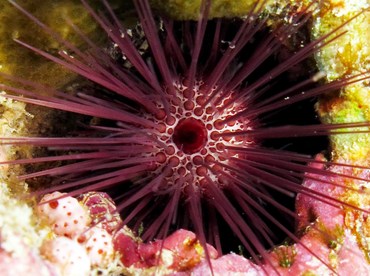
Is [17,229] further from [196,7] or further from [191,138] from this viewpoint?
[196,7]

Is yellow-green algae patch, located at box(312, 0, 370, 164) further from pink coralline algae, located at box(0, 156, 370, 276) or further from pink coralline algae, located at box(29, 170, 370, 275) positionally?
pink coralline algae, located at box(29, 170, 370, 275)

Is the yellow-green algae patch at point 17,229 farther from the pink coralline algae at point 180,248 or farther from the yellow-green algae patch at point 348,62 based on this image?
the yellow-green algae patch at point 348,62

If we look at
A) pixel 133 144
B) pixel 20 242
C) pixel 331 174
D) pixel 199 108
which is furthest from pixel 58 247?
pixel 331 174

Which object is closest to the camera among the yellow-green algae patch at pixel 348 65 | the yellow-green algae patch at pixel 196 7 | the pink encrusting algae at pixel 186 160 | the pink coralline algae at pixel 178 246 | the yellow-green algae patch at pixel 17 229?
the yellow-green algae patch at pixel 17 229

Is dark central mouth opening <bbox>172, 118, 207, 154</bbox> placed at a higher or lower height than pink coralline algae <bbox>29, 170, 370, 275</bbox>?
higher

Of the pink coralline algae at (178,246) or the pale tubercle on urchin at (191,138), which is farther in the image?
the pale tubercle on urchin at (191,138)

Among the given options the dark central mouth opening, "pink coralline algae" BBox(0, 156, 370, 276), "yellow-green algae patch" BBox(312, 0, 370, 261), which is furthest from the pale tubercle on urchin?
"yellow-green algae patch" BBox(312, 0, 370, 261)

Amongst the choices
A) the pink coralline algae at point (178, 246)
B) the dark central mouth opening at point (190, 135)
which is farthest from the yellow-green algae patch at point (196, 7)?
the pink coralline algae at point (178, 246)
